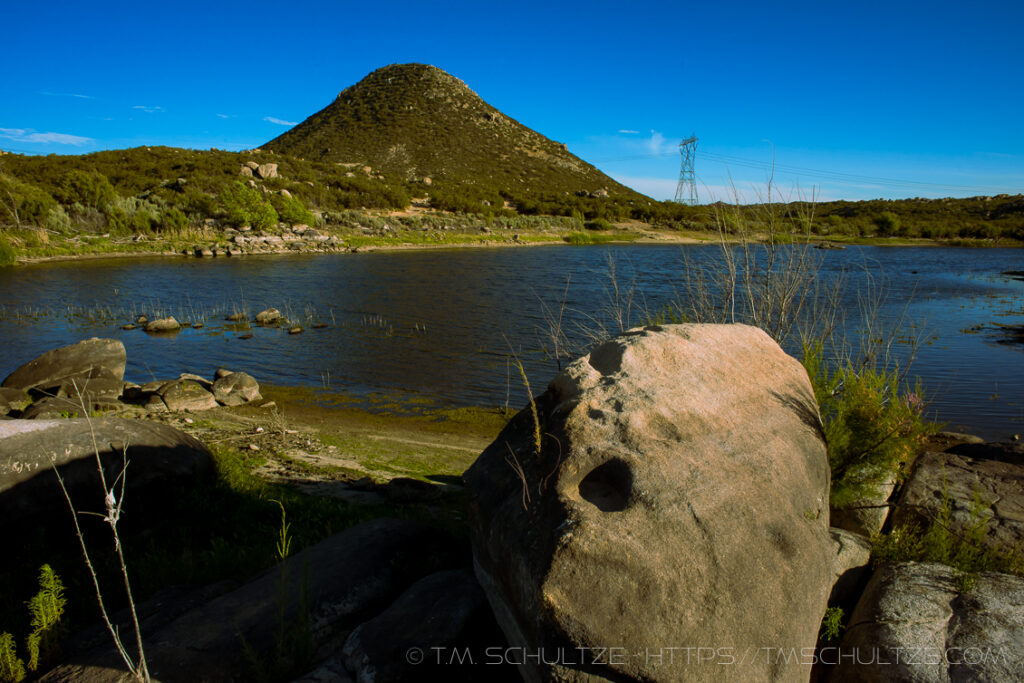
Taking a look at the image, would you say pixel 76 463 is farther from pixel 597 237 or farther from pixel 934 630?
pixel 597 237

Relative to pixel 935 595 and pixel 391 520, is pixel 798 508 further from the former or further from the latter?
pixel 391 520

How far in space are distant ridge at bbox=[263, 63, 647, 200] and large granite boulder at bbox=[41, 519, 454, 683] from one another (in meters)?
83.0

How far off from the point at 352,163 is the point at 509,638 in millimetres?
94910

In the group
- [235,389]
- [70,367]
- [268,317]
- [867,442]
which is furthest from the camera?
[268,317]

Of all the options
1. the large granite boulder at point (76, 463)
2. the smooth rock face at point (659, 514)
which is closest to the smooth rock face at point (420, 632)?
the smooth rock face at point (659, 514)

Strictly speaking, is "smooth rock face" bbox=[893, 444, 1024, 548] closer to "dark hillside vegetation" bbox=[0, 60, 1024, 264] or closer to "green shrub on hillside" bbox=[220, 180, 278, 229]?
"dark hillside vegetation" bbox=[0, 60, 1024, 264]

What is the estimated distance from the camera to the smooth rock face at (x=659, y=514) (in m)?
2.46

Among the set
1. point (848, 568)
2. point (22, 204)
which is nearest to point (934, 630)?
point (848, 568)

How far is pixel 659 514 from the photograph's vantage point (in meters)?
2.75

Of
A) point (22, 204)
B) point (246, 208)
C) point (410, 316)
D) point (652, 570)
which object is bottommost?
point (410, 316)

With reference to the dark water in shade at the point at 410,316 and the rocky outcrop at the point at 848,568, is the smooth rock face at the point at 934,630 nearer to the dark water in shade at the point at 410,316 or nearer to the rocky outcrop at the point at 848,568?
the rocky outcrop at the point at 848,568

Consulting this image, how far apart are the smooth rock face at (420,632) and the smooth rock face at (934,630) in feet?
6.44

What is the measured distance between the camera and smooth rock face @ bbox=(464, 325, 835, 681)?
246 centimetres

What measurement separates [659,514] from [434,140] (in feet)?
342
